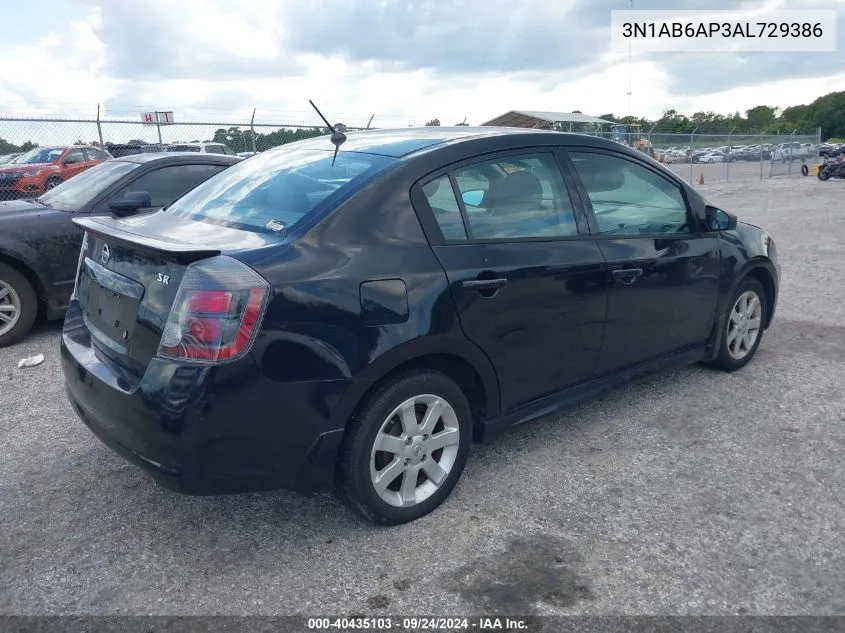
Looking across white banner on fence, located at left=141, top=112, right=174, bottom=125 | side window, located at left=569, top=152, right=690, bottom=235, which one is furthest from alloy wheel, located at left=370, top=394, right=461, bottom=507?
white banner on fence, located at left=141, top=112, right=174, bottom=125

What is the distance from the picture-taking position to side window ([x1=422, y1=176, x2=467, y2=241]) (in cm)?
308

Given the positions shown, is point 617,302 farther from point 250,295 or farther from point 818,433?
point 250,295

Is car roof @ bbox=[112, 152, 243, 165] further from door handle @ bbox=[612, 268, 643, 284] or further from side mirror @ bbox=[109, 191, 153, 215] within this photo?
door handle @ bbox=[612, 268, 643, 284]

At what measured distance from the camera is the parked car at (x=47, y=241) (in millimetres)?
5656

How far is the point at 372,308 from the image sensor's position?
2754 millimetres

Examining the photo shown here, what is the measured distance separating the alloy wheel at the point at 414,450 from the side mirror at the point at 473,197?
891 millimetres

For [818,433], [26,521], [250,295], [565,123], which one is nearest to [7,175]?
[26,521]

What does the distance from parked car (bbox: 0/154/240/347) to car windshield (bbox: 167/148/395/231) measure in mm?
2157

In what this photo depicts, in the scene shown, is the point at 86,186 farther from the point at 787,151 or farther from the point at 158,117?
the point at 787,151

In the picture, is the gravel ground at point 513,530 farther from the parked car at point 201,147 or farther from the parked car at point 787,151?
the parked car at point 787,151

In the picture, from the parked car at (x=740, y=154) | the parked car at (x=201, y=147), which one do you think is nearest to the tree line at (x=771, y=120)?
the parked car at (x=740, y=154)

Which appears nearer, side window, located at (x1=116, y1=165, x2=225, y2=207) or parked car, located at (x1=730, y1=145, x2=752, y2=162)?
side window, located at (x1=116, y1=165, x2=225, y2=207)

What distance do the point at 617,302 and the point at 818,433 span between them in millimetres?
1381

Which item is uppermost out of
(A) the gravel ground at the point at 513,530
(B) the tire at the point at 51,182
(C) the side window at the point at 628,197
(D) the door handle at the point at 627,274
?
(B) the tire at the point at 51,182
